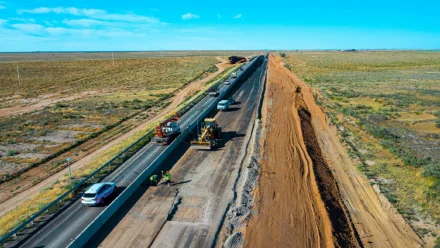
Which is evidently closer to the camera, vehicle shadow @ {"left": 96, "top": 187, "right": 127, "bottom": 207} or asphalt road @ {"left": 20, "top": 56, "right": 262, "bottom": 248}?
asphalt road @ {"left": 20, "top": 56, "right": 262, "bottom": 248}

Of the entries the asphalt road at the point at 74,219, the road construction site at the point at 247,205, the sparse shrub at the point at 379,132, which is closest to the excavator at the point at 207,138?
the road construction site at the point at 247,205

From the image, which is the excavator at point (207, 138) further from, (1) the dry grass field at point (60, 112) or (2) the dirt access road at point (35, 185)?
(1) the dry grass field at point (60, 112)

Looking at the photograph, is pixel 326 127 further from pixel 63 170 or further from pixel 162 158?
pixel 63 170

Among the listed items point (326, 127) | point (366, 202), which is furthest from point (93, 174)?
point (326, 127)

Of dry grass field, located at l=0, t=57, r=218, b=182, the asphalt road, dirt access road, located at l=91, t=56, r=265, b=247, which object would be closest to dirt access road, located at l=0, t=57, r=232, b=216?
dry grass field, located at l=0, t=57, r=218, b=182

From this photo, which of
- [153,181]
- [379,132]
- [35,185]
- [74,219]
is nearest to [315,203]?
[153,181]

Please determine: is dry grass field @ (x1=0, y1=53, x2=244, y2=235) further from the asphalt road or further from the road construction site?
the road construction site
